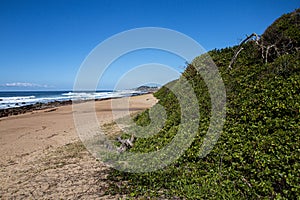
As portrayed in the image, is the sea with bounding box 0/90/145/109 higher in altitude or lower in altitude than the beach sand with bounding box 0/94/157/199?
higher

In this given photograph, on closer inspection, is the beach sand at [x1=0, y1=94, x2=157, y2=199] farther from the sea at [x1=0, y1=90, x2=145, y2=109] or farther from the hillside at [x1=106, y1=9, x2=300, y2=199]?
the sea at [x1=0, y1=90, x2=145, y2=109]

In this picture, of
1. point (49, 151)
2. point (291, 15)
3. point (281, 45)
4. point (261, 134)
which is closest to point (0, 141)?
point (49, 151)

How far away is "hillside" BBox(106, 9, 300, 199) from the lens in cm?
481

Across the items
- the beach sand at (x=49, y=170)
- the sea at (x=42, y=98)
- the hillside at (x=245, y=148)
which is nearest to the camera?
the hillside at (x=245, y=148)

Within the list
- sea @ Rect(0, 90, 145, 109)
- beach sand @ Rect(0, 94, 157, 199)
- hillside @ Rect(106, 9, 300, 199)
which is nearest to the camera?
hillside @ Rect(106, 9, 300, 199)

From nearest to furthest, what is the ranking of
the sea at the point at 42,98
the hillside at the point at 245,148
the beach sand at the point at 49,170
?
the hillside at the point at 245,148 → the beach sand at the point at 49,170 → the sea at the point at 42,98

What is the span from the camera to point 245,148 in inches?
223

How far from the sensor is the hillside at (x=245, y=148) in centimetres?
481

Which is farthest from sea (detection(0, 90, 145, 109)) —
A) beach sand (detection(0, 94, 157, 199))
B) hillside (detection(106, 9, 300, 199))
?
hillside (detection(106, 9, 300, 199))

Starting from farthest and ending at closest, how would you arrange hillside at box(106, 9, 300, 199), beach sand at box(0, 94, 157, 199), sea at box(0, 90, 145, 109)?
1. sea at box(0, 90, 145, 109)
2. beach sand at box(0, 94, 157, 199)
3. hillside at box(106, 9, 300, 199)

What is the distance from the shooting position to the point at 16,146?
11273 mm

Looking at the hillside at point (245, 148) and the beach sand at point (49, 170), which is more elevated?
the hillside at point (245, 148)

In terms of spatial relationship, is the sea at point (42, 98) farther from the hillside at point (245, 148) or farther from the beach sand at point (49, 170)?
the hillside at point (245, 148)

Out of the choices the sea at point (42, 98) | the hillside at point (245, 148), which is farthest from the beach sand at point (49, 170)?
the sea at point (42, 98)
